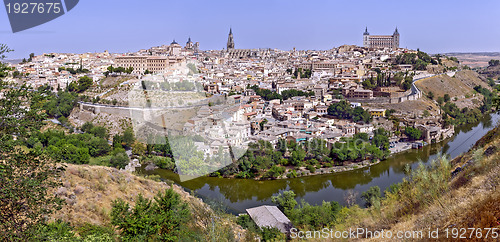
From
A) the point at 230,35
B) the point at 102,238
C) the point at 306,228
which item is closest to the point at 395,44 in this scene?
the point at 230,35

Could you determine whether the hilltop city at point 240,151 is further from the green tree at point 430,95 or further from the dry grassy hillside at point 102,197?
the green tree at point 430,95

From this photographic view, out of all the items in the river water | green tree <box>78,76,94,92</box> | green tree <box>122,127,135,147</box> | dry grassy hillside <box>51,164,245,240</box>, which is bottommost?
the river water

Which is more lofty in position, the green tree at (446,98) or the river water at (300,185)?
the green tree at (446,98)

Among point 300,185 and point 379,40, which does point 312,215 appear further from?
point 379,40

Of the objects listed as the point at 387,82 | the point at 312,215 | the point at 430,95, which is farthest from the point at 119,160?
the point at 430,95

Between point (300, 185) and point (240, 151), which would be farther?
point (240, 151)

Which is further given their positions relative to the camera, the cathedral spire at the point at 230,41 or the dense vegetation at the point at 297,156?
the cathedral spire at the point at 230,41

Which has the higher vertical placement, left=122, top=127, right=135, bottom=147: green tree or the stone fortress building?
the stone fortress building

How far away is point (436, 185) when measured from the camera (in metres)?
2.17

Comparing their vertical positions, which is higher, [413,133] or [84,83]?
[84,83]

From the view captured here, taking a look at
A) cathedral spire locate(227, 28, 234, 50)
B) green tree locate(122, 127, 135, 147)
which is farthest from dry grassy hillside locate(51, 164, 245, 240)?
cathedral spire locate(227, 28, 234, 50)

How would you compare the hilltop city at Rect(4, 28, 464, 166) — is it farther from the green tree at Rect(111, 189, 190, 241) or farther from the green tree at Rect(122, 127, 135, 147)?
the green tree at Rect(111, 189, 190, 241)

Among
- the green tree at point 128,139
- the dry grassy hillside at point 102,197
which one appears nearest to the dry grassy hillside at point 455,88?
the green tree at point 128,139

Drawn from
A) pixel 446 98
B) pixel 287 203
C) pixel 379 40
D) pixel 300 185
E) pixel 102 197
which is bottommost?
pixel 300 185
